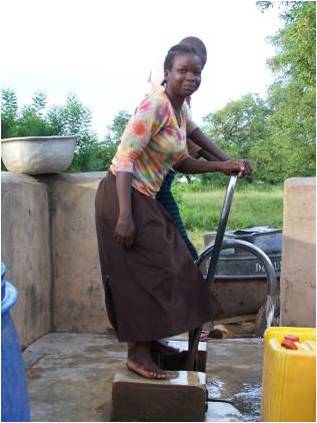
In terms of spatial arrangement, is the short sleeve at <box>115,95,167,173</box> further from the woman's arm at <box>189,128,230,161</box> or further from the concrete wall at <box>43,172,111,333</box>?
the concrete wall at <box>43,172,111,333</box>

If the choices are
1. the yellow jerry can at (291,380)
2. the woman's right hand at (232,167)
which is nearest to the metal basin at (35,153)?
the woman's right hand at (232,167)

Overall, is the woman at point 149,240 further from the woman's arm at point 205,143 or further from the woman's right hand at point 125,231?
the woman's arm at point 205,143

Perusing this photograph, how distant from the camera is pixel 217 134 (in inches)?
496

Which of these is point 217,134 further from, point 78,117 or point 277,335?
point 277,335

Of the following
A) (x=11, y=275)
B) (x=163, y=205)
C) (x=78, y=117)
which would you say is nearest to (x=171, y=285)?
(x=163, y=205)

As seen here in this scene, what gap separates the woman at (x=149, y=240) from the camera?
2.60m

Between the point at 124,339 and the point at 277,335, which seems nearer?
the point at 277,335

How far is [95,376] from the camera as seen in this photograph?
335 cm

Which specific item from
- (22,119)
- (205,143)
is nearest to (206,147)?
(205,143)

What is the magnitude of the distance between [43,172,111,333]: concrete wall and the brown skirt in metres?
1.51

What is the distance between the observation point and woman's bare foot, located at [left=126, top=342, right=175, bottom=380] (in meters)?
2.68

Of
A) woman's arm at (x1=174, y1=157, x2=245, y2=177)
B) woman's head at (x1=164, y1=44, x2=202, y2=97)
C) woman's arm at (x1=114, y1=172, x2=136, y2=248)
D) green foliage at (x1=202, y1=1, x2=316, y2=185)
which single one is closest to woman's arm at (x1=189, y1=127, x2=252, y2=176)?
woman's arm at (x1=174, y1=157, x2=245, y2=177)

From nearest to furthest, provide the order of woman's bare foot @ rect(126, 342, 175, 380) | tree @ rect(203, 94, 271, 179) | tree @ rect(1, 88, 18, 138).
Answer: woman's bare foot @ rect(126, 342, 175, 380)
tree @ rect(1, 88, 18, 138)
tree @ rect(203, 94, 271, 179)

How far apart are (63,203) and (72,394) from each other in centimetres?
151
